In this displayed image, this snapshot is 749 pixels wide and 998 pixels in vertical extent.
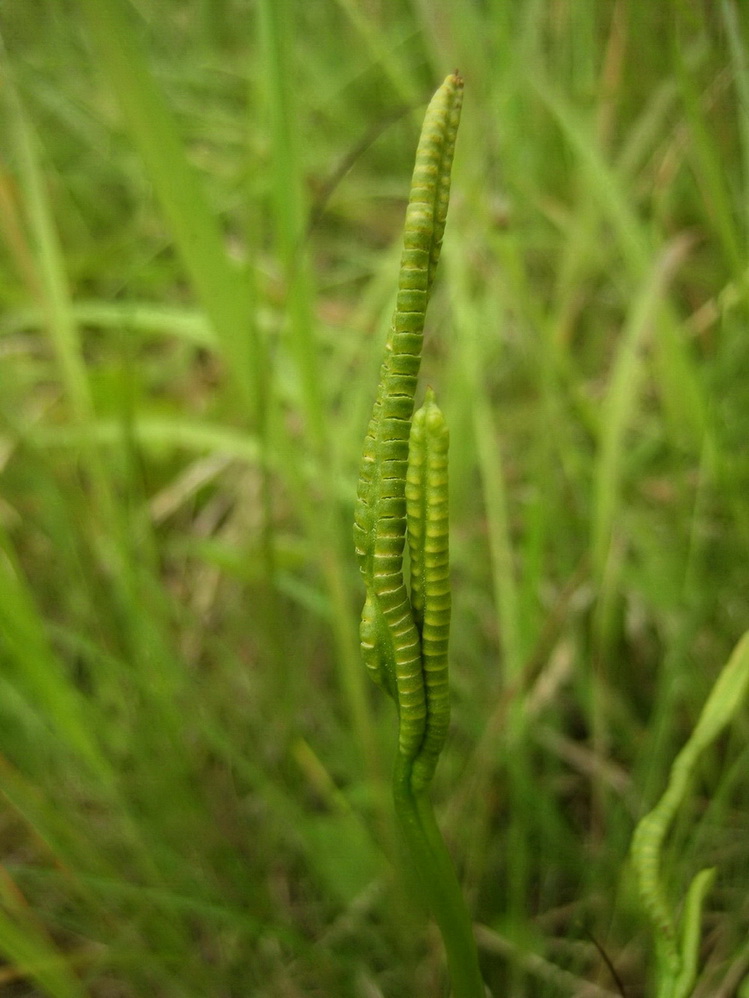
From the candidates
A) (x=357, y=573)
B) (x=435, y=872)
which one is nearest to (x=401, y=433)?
(x=435, y=872)

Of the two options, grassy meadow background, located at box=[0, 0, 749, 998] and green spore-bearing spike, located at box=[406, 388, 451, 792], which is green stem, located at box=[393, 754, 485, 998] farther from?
grassy meadow background, located at box=[0, 0, 749, 998]

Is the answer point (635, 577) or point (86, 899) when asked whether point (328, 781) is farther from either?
point (635, 577)

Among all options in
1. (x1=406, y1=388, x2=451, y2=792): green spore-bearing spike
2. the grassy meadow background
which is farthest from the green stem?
the grassy meadow background

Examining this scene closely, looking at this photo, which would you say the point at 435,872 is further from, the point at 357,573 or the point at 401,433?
the point at 357,573

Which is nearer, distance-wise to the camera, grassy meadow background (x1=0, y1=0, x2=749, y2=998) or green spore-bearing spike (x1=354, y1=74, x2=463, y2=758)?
green spore-bearing spike (x1=354, y1=74, x2=463, y2=758)

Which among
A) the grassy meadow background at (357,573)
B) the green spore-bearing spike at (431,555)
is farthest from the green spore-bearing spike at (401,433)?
the grassy meadow background at (357,573)

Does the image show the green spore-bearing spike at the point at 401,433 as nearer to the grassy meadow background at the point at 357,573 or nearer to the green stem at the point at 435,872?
the green stem at the point at 435,872
